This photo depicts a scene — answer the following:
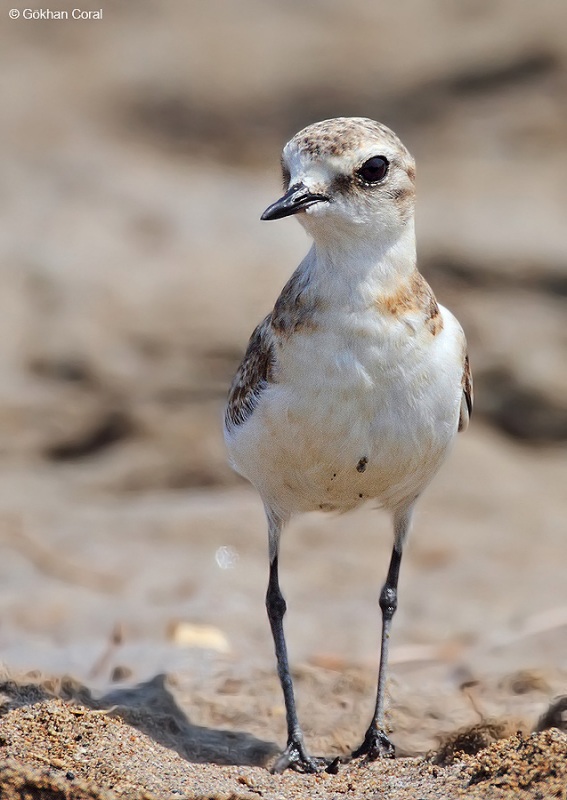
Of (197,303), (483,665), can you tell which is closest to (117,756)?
(483,665)

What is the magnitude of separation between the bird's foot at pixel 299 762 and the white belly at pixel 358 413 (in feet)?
3.72

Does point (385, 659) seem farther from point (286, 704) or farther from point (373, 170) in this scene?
point (373, 170)

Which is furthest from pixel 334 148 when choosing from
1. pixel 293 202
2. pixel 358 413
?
pixel 358 413

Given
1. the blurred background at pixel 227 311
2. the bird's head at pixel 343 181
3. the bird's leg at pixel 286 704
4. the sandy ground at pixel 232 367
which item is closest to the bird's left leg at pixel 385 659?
the sandy ground at pixel 232 367

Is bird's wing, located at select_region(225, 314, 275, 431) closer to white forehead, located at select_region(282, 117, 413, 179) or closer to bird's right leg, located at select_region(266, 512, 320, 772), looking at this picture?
bird's right leg, located at select_region(266, 512, 320, 772)

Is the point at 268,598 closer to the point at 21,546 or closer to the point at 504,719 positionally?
the point at 504,719

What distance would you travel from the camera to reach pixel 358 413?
190 inches

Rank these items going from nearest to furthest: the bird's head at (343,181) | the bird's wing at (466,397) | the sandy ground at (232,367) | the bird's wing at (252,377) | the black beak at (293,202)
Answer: the black beak at (293,202)
the bird's head at (343,181)
the bird's wing at (252,377)
the bird's wing at (466,397)
the sandy ground at (232,367)

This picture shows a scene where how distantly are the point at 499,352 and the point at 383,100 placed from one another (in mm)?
2735

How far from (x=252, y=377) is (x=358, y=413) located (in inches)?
25.7

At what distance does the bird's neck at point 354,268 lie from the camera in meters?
4.82

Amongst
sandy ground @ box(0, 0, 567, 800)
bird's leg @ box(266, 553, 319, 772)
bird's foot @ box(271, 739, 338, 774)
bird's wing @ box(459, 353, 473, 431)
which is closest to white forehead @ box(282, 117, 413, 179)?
bird's wing @ box(459, 353, 473, 431)

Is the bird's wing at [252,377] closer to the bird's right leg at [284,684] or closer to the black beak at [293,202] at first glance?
the bird's right leg at [284,684]

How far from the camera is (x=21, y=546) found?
852 centimetres
